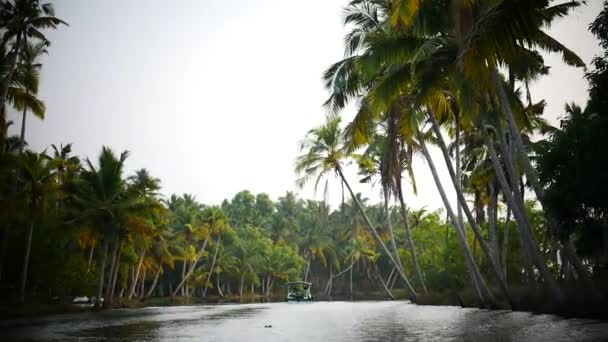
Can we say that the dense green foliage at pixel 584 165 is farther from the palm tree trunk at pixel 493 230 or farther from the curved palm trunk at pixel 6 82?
the curved palm trunk at pixel 6 82

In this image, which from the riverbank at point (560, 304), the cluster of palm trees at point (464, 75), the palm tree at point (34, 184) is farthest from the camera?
the palm tree at point (34, 184)

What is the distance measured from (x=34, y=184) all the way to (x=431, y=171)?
65.4 ft

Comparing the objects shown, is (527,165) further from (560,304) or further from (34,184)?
(34,184)

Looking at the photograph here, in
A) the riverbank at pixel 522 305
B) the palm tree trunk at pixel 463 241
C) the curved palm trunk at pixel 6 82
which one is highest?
the curved palm trunk at pixel 6 82

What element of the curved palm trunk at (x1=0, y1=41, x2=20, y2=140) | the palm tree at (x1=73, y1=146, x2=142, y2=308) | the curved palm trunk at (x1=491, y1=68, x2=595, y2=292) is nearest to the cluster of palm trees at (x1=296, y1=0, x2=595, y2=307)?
the curved palm trunk at (x1=491, y1=68, x2=595, y2=292)

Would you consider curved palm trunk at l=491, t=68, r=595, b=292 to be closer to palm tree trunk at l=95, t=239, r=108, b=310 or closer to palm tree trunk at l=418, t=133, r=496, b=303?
palm tree trunk at l=418, t=133, r=496, b=303

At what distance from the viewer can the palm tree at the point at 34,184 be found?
24422 millimetres

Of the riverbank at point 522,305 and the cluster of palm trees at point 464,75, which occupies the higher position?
the cluster of palm trees at point 464,75

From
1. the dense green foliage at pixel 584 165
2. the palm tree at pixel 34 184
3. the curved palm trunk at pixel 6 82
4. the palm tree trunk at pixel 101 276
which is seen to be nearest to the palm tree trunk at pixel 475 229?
the dense green foliage at pixel 584 165

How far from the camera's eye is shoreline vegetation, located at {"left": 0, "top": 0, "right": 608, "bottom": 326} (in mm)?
11312

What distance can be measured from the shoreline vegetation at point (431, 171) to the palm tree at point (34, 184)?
8cm

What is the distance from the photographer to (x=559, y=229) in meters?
13.2

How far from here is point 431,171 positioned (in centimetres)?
2122

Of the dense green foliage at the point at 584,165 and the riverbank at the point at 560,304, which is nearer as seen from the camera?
the dense green foliage at the point at 584,165
